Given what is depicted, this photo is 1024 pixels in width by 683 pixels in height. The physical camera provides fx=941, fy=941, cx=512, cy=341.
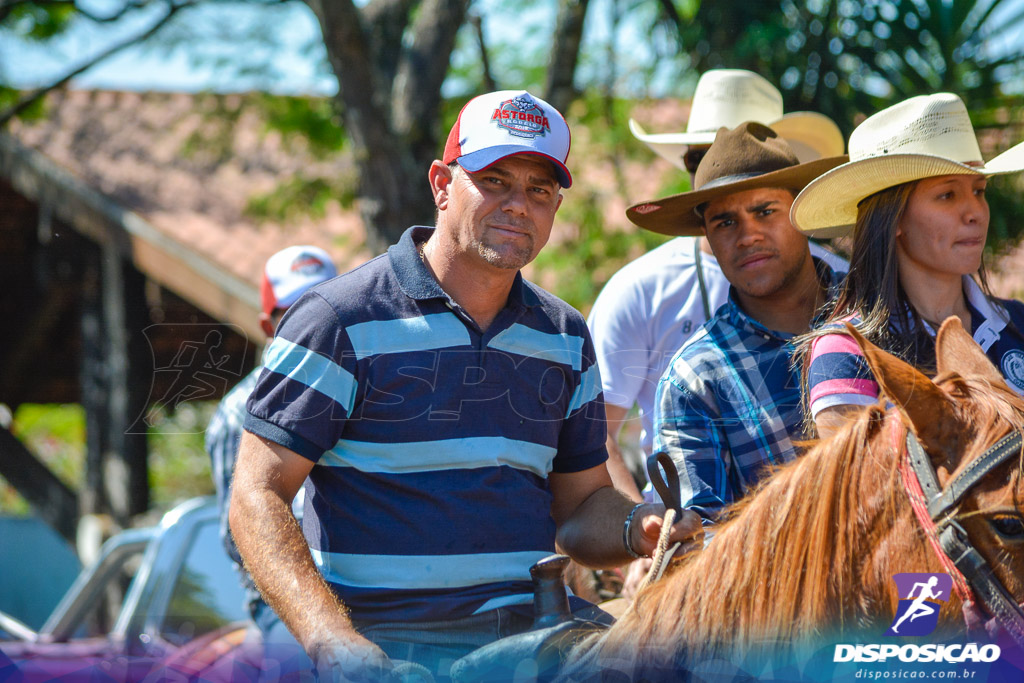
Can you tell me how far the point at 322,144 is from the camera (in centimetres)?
822

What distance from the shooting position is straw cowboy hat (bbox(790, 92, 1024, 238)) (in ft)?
7.52

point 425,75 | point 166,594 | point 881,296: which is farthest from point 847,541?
point 425,75

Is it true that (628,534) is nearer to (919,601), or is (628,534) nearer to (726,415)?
(726,415)

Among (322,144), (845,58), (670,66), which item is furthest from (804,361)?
(322,144)

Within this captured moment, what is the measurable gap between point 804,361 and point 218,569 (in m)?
3.86

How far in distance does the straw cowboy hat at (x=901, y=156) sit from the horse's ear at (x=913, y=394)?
0.83m

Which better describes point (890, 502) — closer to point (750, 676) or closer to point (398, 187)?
point (750, 676)

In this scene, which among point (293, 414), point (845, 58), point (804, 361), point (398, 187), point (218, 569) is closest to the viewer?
point (293, 414)

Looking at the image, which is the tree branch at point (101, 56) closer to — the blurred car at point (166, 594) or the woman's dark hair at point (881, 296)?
the blurred car at point (166, 594)

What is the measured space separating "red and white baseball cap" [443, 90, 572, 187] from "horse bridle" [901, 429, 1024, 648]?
99 cm

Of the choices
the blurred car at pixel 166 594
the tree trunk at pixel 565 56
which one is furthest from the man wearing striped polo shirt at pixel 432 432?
the tree trunk at pixel 565 56

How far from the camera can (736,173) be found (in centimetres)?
280

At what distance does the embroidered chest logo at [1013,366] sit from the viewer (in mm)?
2227

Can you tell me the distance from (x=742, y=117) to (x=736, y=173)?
1.25 m
